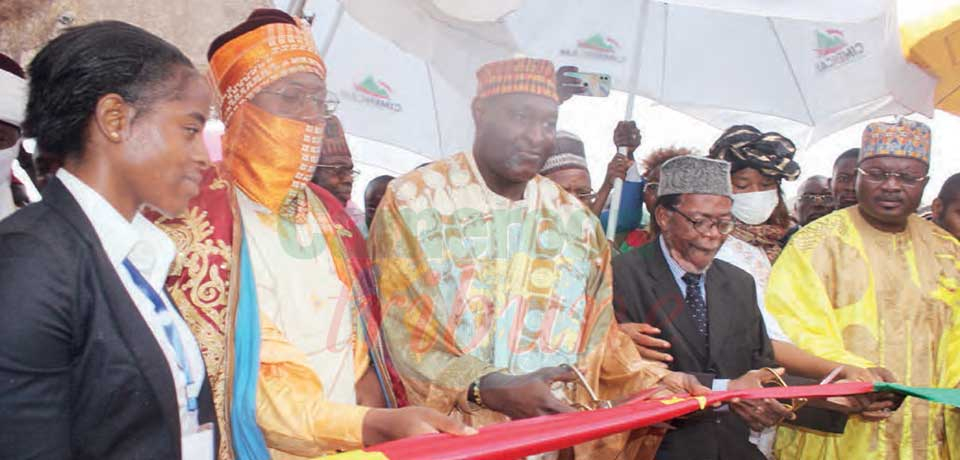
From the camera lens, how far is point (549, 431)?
7.29 feet

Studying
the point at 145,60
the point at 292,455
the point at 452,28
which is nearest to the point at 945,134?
the point at 452,28

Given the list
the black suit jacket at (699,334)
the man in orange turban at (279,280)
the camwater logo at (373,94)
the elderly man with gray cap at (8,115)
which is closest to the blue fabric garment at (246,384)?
the man in orange turban at (279,280)

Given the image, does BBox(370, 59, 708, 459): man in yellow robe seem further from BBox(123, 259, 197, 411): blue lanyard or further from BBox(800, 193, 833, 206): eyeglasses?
BBox(800, 193, 833, 206): eyeglasses

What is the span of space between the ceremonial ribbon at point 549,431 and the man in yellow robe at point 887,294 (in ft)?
3.05

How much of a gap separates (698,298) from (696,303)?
0.03 meters

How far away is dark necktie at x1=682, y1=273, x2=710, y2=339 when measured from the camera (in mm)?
3670

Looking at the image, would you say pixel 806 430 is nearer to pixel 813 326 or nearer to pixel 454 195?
pixel 813 326

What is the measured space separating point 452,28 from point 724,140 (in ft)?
7.03

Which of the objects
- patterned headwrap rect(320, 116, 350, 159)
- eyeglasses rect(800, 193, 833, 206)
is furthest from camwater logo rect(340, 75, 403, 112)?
eyeglasses rect(800, 193, 833, 206)

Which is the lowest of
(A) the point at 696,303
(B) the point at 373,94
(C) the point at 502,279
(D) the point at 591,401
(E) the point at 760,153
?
(D) the point at 591,401

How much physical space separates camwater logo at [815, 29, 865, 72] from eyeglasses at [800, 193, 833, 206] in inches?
38.5

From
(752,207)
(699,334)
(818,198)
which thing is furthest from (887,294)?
(818,198)

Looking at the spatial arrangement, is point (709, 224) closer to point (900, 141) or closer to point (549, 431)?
point (900, 141)

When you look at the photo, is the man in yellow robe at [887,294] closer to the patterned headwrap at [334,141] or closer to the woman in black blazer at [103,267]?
the patterned headwrap at [334,141]
